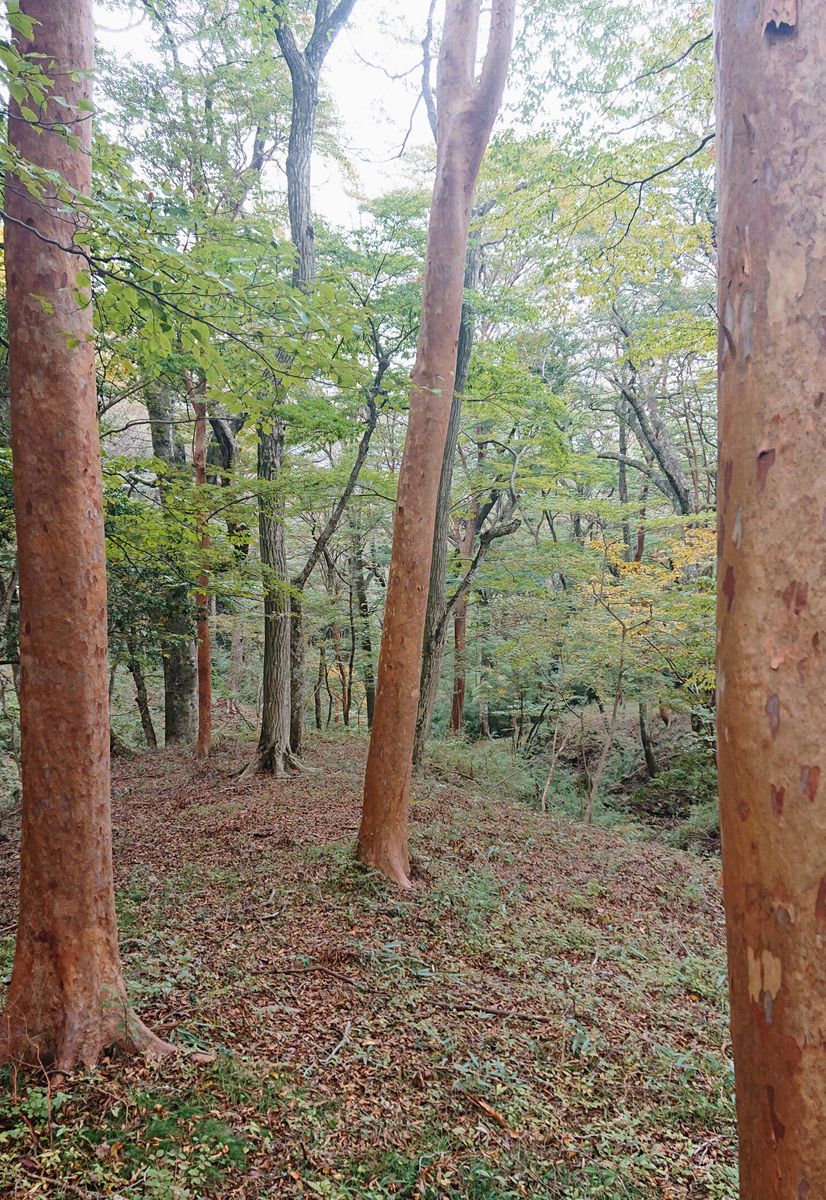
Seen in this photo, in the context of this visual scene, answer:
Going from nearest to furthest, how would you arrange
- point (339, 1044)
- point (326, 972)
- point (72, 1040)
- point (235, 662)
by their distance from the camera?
point (72, 1040), point (339, 1044), point (326, 972), point (235, 662)

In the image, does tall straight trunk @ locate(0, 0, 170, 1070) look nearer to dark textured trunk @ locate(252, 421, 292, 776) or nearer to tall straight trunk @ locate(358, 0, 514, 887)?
tall straight trunk @ locate(358, 0, 514, 887)

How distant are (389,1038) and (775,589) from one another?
11.2ft

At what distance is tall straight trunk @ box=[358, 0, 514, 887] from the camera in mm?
5742

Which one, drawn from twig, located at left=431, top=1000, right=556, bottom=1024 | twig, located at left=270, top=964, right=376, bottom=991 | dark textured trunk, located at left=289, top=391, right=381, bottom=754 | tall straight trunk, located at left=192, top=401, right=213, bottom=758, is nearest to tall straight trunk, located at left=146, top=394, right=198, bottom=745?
tall straight trunk, located at left=192, top=401, right=213, bottom=758

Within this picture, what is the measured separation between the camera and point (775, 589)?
1.26 meters

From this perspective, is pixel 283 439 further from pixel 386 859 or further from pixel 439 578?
pixel 386 859

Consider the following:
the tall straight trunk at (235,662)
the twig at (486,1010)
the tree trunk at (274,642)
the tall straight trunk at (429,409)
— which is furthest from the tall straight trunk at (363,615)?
the twig at (486,1010)

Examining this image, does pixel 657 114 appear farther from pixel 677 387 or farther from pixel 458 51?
pixel 677 387

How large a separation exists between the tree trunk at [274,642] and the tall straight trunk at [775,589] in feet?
27.8

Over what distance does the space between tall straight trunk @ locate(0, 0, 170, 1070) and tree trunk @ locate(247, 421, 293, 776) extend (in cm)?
652

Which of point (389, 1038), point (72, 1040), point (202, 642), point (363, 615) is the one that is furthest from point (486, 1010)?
point (363, 615)

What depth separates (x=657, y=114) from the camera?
7.76 metres

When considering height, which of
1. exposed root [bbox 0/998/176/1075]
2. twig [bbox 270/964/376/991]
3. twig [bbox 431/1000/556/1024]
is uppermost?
exposed root [bbox 0/998/176/1075]

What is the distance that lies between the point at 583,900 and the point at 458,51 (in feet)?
26.3
